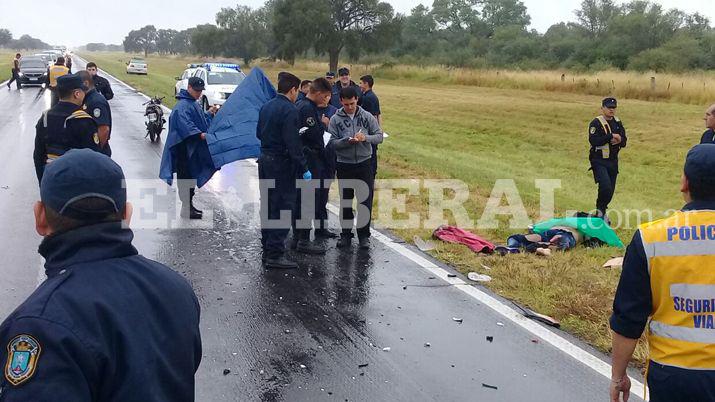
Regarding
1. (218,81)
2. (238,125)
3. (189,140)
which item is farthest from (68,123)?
(218,81)

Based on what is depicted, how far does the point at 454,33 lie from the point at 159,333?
312 feet

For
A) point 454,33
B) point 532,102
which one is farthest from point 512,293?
point 454,33

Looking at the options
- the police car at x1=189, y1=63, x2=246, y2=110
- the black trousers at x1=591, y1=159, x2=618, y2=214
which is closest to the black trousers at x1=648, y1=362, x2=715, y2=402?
the black trousers at x1=591, y1=159, x2=618, y2=214

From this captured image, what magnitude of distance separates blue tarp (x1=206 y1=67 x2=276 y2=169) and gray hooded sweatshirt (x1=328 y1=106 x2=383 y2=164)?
6.18 ft

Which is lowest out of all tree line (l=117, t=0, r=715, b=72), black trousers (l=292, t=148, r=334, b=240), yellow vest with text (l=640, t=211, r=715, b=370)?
black trousers (l=292, t=148, r=334, b=240)

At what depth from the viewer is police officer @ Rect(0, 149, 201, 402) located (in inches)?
67.4

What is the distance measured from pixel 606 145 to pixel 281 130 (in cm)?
491

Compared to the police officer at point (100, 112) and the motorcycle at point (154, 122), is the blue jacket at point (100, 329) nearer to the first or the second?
the police officer at point (100, 112)

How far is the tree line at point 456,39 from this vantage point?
5428cm

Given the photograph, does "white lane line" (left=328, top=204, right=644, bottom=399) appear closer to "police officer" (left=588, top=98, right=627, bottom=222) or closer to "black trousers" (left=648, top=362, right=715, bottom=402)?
"black trousers" (left=648, top=362, right=715, bottom=402)

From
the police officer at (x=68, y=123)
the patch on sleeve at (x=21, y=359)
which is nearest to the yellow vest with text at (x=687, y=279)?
the patch on sleeve at (x=21, y=359)

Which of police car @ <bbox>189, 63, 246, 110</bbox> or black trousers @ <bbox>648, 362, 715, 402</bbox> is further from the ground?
police car @ <bbox>189, 63, 246, 110</bbox>

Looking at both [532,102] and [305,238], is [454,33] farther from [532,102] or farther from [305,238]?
[305,238]

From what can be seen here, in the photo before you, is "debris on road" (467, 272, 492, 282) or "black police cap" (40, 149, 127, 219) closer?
"black police cap" (40, 149, 127, 219)
